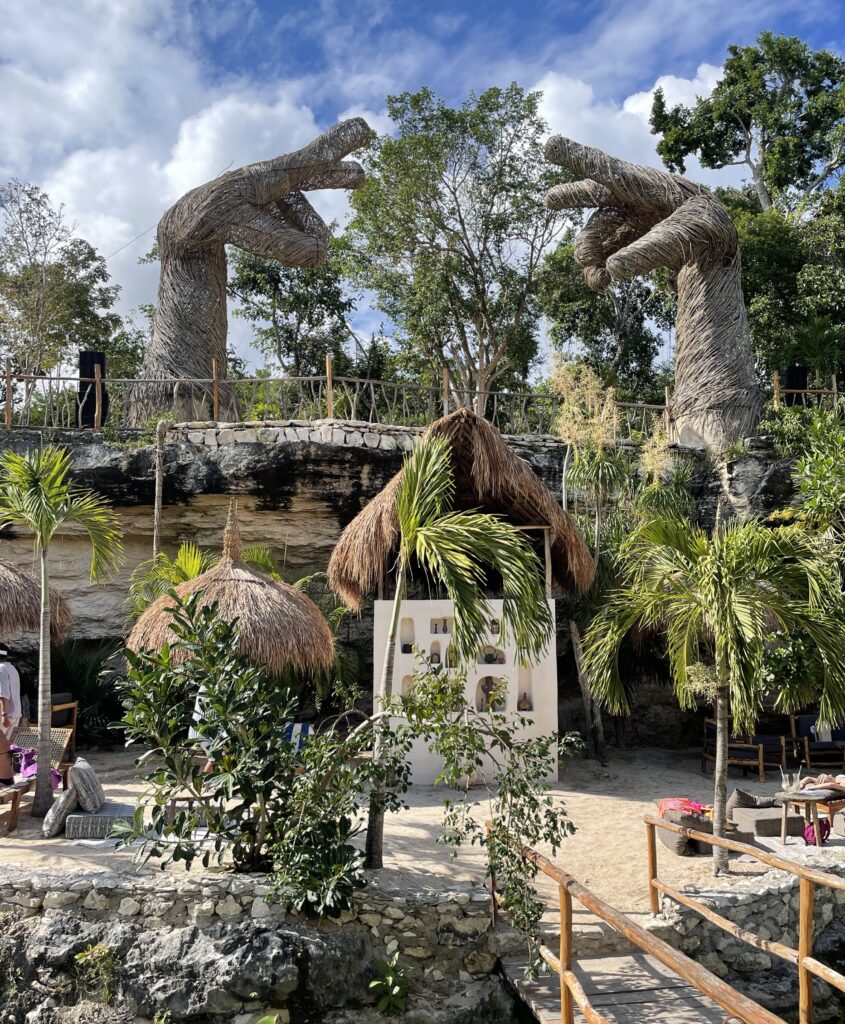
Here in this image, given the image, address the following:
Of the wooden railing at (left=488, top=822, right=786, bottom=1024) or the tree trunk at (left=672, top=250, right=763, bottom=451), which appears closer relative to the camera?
the wooden railing at (left=488, top=822, right=786, bottom=1024)

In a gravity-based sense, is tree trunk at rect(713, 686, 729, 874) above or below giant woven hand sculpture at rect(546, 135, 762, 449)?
below

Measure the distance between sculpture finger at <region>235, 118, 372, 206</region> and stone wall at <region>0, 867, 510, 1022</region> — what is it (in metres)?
11.6

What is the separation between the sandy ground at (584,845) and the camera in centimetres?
645

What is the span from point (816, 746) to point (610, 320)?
13.3 meters

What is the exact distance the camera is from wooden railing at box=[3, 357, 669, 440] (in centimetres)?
1324

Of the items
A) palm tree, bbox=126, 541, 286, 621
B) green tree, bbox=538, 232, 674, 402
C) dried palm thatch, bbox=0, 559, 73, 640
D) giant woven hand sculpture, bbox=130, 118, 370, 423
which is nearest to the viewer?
dried palm thatch, bbox=0, 559, 73, 640

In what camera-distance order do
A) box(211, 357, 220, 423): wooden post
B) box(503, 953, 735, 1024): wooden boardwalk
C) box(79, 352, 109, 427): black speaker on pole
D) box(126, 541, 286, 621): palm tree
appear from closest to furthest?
1. box(503, 953, 735, 1024): wooden boardwalk
2. box(126, 541, 286, 621): palm tree
3. box(211, 357, 220, 423): wooden post
4. box(79, 352, 109, 427): black speaker on pole

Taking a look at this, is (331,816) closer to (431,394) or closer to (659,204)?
(431,394)

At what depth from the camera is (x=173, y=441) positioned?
1263 centimetres

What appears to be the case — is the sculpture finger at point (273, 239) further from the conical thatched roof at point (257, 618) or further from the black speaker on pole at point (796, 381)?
the black speaker on pole at point (796, 381)

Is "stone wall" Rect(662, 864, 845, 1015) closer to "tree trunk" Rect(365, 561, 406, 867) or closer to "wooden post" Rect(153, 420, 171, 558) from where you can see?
"tree trunk" Rect(365, 561, 406, 867)

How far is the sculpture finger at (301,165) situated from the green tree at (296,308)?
6.16 m

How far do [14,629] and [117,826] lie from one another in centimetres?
453

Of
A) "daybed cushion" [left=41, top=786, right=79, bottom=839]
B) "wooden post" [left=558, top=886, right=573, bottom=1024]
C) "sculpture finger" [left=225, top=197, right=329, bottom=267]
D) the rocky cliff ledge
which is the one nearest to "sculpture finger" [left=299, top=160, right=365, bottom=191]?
"sculpture finger" [left=225, top=197, right=329, bottom=267]
